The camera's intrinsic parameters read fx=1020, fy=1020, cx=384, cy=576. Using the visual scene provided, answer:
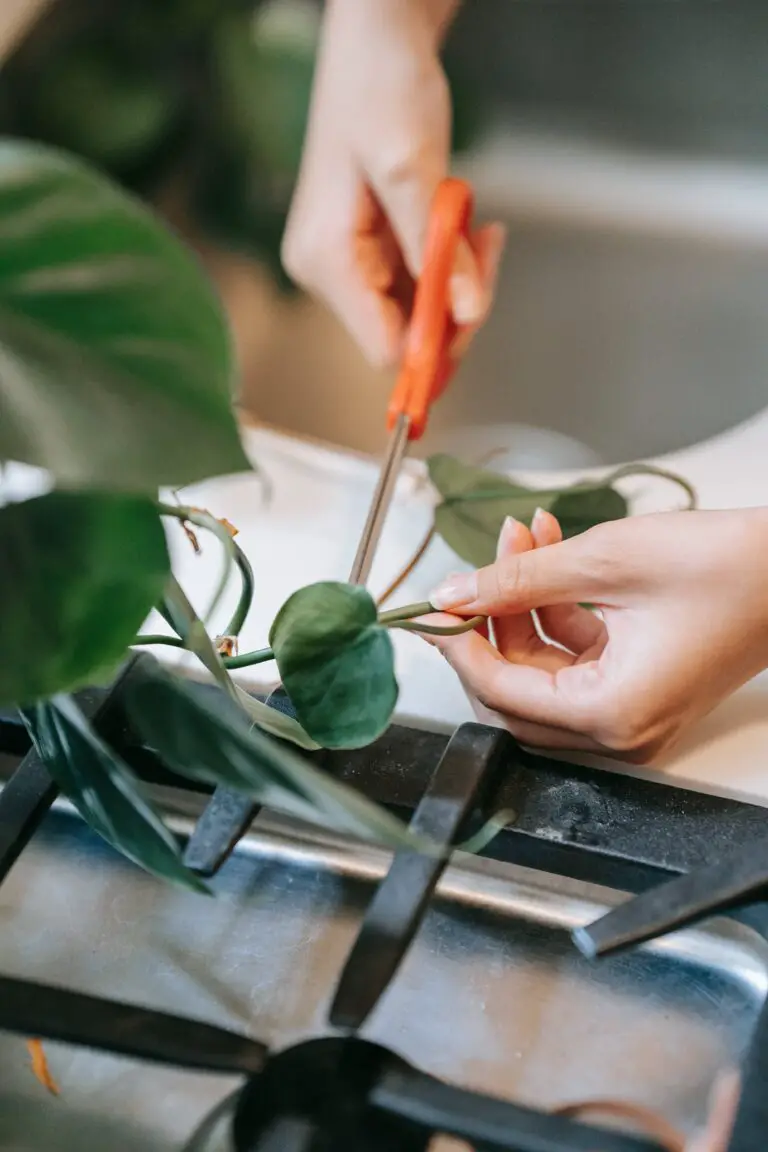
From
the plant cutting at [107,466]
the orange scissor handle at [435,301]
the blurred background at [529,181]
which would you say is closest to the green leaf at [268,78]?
the blurred background at [529,181]

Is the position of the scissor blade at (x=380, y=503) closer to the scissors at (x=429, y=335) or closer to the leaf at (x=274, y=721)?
the scissors at (x=429, y=335)

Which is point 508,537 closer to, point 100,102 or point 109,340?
point 109,340

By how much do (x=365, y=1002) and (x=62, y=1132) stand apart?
110 mm

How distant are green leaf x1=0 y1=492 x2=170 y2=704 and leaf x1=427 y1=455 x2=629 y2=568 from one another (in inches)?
10.0

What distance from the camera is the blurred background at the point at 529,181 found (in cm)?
72

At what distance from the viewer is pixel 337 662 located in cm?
27

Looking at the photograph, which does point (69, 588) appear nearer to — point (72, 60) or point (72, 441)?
point (72, 441)

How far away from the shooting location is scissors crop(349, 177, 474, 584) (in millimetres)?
465

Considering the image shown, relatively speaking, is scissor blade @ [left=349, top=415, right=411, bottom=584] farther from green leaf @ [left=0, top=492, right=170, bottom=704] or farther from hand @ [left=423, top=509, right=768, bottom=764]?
green leaf @ [left=0, top=492, right=170, bottom=704]

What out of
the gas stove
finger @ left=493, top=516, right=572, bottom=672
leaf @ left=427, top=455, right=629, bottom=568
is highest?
leaf @ left=427, top=455, right=629, bottom=568

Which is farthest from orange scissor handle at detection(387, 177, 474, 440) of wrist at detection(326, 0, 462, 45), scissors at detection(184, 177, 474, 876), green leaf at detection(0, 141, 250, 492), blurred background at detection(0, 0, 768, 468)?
green leaf at detection(0, 141, 250, 492)

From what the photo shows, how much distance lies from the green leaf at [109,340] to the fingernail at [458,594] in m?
0.19

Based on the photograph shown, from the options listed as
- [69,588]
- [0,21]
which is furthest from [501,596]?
[0,21]

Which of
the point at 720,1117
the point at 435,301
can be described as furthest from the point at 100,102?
the point at 720,1117
